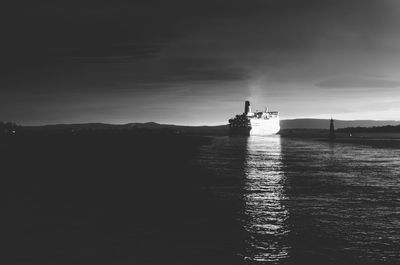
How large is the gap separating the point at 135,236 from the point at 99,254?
6.62 feet

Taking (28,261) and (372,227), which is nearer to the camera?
(28,261)

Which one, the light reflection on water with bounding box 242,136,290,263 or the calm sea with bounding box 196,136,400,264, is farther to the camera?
the light reflection on water with bounding box 242,136,290,263

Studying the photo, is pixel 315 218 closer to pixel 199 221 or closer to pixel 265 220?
pixel 265 220

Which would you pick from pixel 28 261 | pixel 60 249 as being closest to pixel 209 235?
pixel 60 249

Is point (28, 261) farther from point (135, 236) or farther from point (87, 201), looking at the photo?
point (87, 201)

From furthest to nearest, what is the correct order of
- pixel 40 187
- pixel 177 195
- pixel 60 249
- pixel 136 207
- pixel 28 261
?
pixel 40 187 → pixel 177 195 → pixel 136 207 → pixel 60 249 → pixel 28 261

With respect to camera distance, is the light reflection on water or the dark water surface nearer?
the dark water surface

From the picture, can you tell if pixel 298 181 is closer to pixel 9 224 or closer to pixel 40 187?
pixel 40 187

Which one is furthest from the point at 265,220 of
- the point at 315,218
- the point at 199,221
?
the point at 199,221

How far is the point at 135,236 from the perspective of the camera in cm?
1313

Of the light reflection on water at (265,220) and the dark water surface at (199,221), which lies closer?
the dark water surface at (199,221)

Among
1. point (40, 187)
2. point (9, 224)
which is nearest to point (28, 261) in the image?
point (9, 224)

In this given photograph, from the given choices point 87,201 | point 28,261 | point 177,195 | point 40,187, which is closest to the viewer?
point 28,261

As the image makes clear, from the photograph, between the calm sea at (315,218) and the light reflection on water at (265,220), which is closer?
the calm sea at (315,218)
